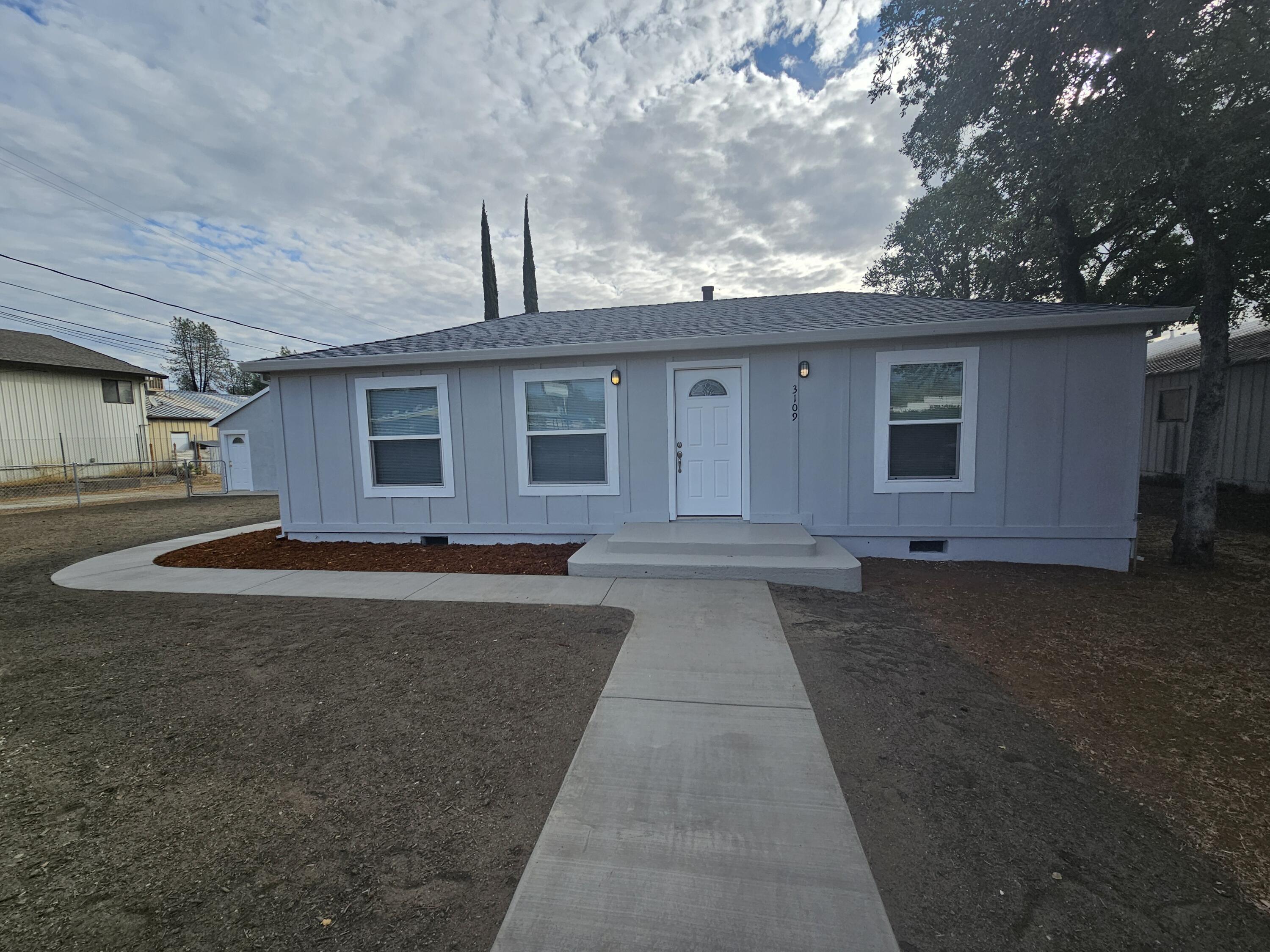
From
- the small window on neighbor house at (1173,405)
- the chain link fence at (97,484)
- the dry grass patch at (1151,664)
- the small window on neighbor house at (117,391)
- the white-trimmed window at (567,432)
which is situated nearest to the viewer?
the dry grass patch at (1151,664)

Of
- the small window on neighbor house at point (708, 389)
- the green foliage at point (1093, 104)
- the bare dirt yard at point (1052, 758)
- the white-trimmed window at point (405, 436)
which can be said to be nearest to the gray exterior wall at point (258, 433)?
the white-trimmed window at point (405, 436)

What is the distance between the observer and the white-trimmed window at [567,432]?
659cm

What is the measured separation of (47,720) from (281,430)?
5227 millimetres

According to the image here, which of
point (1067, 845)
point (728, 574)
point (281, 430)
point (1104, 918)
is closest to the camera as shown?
point (1104, 918)

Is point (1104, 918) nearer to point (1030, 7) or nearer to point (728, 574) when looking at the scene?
point (728, 574)

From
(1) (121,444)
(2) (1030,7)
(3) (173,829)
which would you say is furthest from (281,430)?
(1) (121,444)

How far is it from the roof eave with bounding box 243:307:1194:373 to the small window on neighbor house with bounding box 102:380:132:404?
65.4ft

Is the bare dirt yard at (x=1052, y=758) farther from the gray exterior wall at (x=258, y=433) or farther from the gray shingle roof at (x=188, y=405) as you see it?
the gray shingle roof at (x=188, y=405)

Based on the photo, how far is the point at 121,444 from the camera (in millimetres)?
20312

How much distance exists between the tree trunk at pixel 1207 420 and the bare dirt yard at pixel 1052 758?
1328 mm

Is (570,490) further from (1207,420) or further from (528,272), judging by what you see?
(528,272)

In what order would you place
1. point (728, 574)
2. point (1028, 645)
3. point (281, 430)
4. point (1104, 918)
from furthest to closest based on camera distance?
1. point (281, 430)
2. point (728, 574)
3. point (1028, 645)
4. point (1104, 918)

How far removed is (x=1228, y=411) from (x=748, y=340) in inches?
502

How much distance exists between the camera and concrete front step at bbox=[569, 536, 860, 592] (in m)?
4.98
